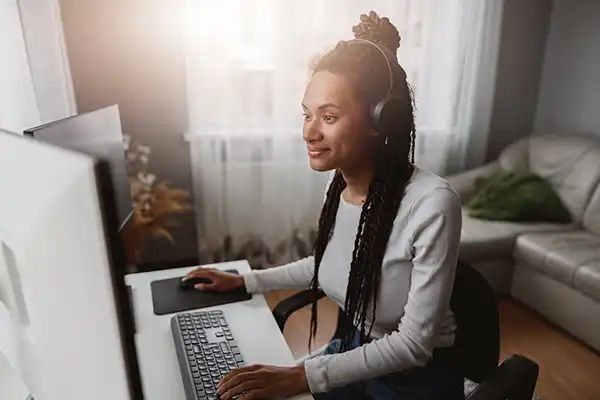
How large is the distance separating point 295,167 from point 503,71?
1.59 metres

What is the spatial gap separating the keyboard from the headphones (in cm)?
54

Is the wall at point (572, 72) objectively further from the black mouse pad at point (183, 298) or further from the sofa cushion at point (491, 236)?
the black mouse pad at point (183, 298)

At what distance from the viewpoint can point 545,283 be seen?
2.48 metres

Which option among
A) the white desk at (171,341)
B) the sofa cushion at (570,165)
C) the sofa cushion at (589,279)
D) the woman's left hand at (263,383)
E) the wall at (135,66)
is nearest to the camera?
the woman's left hand at (263,383)

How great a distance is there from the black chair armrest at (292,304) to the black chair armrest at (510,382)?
447 millimetres

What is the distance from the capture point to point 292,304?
1254 mm

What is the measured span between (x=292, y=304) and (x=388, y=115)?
0.55 m

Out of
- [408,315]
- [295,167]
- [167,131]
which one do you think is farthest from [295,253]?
[408,315]

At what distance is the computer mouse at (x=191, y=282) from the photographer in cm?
129

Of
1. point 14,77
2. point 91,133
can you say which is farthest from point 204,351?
point 14,77

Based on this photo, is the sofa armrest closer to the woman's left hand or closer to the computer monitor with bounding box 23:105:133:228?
the computer monitor with bounding box 23:105:133:228

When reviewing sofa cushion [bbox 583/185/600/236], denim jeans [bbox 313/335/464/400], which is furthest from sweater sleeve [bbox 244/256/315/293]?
sofa cushion [bbox 583/185/600/236]

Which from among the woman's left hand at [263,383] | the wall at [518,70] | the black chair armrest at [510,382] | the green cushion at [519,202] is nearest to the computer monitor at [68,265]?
the woman's left hand at [263,383]

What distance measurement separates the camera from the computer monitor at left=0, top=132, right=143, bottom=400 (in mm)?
268
